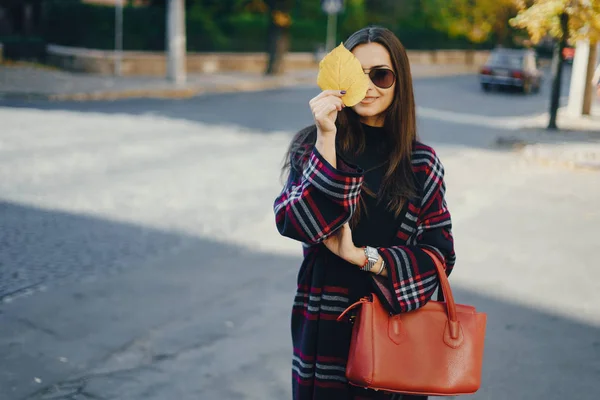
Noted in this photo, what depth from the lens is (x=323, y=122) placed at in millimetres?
2098

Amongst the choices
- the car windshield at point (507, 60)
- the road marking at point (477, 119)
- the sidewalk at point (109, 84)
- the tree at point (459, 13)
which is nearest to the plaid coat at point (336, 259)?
the road marking at point (477, 119)

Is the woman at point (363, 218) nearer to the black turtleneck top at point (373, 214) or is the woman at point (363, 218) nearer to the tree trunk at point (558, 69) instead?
the black turtleneck top at point (373, 214)

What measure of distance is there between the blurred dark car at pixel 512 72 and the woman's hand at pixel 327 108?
27.5 meters

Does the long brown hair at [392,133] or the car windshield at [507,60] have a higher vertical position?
the car windshield at [507,60]

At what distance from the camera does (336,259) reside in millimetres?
2318

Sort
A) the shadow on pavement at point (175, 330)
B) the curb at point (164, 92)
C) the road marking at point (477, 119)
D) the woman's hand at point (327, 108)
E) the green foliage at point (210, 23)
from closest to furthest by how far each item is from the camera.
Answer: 1. the woman's hand at point (327, 108)
2. the shadow on pavement at point (175, 330)
3. the curb at point (164, 92)
4. the road marking at point (477, 119)
5. the green foliage at point (210, 23)

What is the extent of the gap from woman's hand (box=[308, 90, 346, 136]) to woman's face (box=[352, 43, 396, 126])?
0.66 feet

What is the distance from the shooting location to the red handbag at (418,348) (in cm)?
212

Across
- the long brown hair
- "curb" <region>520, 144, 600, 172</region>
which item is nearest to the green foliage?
"curb" <region>520, 144, 600, 172</region>

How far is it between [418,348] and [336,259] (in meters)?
0.38

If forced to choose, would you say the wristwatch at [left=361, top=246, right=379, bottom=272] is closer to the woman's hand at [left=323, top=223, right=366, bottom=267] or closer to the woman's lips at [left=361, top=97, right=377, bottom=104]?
the woman's hand at [left=323, top=223, right=366, bottom=267]

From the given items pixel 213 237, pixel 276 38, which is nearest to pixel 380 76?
pixel 213 237

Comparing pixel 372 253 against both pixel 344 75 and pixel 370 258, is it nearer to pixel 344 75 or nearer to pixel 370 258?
pixel 370 258

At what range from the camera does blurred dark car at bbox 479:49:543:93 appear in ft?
92.1
